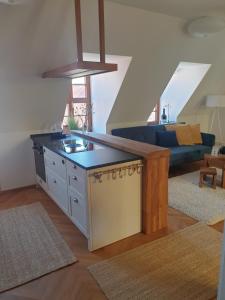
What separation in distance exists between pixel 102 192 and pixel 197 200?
5.66 ft

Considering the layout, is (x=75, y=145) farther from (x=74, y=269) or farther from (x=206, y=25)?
(x=206, y=25)

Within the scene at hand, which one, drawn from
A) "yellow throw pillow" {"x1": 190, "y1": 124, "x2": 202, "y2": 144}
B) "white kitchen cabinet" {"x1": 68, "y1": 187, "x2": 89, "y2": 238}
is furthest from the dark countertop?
"yellow throw pillow" {"x1": 190, "y1": 124, "x2": 202, "y2": 144}

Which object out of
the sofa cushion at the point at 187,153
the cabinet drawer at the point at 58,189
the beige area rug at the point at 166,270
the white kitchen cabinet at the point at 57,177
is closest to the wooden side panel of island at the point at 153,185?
the beige area rug at the point at 166,270

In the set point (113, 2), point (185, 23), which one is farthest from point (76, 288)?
point (185, 23)

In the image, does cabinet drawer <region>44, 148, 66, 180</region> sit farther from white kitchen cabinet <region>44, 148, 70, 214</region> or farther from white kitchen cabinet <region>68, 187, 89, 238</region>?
white kitchen cabinet <region>68, 187, 89, 238</region>

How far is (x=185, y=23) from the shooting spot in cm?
357

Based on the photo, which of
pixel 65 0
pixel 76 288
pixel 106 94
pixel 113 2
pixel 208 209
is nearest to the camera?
pixel 76 288

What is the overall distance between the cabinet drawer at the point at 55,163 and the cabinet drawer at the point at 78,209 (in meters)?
0.29

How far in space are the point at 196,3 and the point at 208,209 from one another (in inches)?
104

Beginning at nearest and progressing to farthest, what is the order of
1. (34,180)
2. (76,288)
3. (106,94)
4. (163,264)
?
(76,288), (163,264), (34,180), (106,94)

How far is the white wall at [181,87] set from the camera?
5165 millimetres

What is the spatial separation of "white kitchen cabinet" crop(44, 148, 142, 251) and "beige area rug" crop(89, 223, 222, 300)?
26 cm

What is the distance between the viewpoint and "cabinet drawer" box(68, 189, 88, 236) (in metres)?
2.32

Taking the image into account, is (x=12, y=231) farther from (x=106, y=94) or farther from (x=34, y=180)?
(x=106, y=94)
